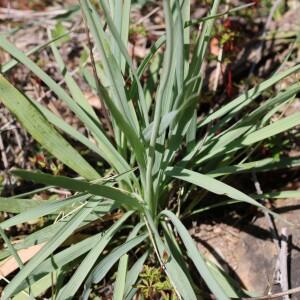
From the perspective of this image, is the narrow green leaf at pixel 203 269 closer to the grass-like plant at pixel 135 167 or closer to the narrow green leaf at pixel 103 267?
the grass-like plant at pixel 135 167

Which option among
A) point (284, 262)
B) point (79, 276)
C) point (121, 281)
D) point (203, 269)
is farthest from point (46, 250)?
point (284, 262)

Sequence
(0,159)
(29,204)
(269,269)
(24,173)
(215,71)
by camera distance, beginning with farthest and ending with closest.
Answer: (215,71) → (0,159) → (269,269) → (29,204) → (24,173)

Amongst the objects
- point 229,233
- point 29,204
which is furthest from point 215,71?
point 29,204

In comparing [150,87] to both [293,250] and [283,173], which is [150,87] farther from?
[293,250]

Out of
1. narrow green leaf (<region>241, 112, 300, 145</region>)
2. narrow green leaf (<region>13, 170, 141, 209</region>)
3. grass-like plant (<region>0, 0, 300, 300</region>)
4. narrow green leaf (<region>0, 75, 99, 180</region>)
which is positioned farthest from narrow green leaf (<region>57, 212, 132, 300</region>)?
narrow green leaf (<region>241, 112, 300, 145</region>)

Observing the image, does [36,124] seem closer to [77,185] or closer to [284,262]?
[77,185]

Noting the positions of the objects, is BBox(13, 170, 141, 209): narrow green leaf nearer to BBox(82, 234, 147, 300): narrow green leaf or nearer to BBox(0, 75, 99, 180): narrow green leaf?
BBox(82, 234, 147, 300): narrow green leaf

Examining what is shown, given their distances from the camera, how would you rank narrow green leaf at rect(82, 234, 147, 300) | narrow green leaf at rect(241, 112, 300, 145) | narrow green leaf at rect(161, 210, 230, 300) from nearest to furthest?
narrow green leaf at rect(161, 210, 230, 300) → narrow green leaf at rect(82, 234, 147, 300) → narrow green leaf at rect(241, 112, 300, 145)

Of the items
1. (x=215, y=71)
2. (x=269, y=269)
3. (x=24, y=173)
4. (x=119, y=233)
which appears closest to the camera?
(x=24, y=173)
